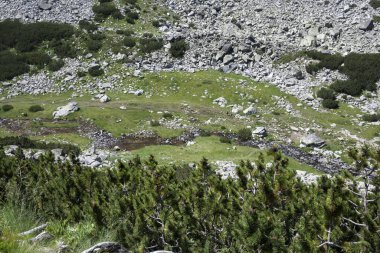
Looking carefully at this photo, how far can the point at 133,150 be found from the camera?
1316 inches

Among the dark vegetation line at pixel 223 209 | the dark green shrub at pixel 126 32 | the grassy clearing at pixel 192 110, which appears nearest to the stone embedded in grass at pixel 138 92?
the grassy clearing at pixel 192 110

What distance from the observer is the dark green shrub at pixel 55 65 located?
5088cm

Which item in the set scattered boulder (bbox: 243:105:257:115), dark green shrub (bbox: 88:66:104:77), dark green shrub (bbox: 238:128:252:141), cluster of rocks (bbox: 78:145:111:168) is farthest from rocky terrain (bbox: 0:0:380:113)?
cluster of rocks (bbox: 78:145:111:168)

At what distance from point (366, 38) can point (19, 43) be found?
170ft

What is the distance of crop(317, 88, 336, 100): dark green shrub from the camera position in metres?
43.8

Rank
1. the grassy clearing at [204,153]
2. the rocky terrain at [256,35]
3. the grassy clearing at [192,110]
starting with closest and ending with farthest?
the grassy clearing at [204,153]
the grassy clearing at [192,110]
the rocky terrain at [256,35]

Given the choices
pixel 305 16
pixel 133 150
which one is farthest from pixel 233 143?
pixel 305 16

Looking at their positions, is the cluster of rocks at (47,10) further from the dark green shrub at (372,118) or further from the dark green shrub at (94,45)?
the dark green shrub at (372,118)

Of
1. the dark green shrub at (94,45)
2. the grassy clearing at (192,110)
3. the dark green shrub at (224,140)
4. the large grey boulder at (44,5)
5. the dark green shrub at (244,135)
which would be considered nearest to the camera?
the dark green shrub at (224,140)

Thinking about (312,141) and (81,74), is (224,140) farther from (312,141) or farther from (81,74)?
(81,74)

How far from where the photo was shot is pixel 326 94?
144ft

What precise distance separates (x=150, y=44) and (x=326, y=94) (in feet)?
84.6

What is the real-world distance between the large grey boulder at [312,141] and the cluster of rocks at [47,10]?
4219cm

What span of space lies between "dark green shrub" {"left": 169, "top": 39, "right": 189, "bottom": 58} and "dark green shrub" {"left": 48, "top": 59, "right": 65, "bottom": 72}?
1572 centimetres
